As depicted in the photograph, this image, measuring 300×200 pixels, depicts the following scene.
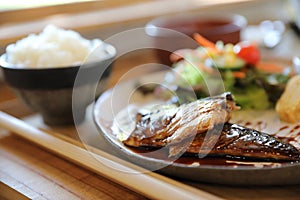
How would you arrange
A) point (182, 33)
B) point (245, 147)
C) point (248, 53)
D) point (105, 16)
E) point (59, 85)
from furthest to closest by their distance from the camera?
point (105, 16) → point (182, 33) → point (248, 53) → point (59, 85) → point (245, 147)

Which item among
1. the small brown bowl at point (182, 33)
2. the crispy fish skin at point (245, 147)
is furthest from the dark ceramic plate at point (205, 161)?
the small brown bowl at point (182, 33)

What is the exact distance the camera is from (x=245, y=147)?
893 millimetres

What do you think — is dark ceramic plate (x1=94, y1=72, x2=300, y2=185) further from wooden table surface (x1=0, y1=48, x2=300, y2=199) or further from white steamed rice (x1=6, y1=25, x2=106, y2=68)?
white steamed rice (x1=6, y1=25, x2=106, y2=68)

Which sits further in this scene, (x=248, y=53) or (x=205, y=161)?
(x=248, y=53)

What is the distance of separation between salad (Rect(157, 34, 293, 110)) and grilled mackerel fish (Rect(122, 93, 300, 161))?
26cm

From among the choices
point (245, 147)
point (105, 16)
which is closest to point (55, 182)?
point (245, 147)

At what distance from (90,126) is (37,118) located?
0.64 feet

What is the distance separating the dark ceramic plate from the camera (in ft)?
2.68

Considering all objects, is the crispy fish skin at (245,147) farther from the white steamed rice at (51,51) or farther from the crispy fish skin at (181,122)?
the white steamed rice at (51,51)

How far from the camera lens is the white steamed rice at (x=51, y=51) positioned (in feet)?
3.87

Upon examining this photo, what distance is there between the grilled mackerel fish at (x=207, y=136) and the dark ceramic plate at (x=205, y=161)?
0.03 meters

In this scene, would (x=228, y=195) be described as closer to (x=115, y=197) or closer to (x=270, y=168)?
(x=270, y=168)

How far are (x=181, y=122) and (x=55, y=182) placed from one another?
315 millimetres

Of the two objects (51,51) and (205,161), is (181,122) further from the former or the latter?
(51,51)
